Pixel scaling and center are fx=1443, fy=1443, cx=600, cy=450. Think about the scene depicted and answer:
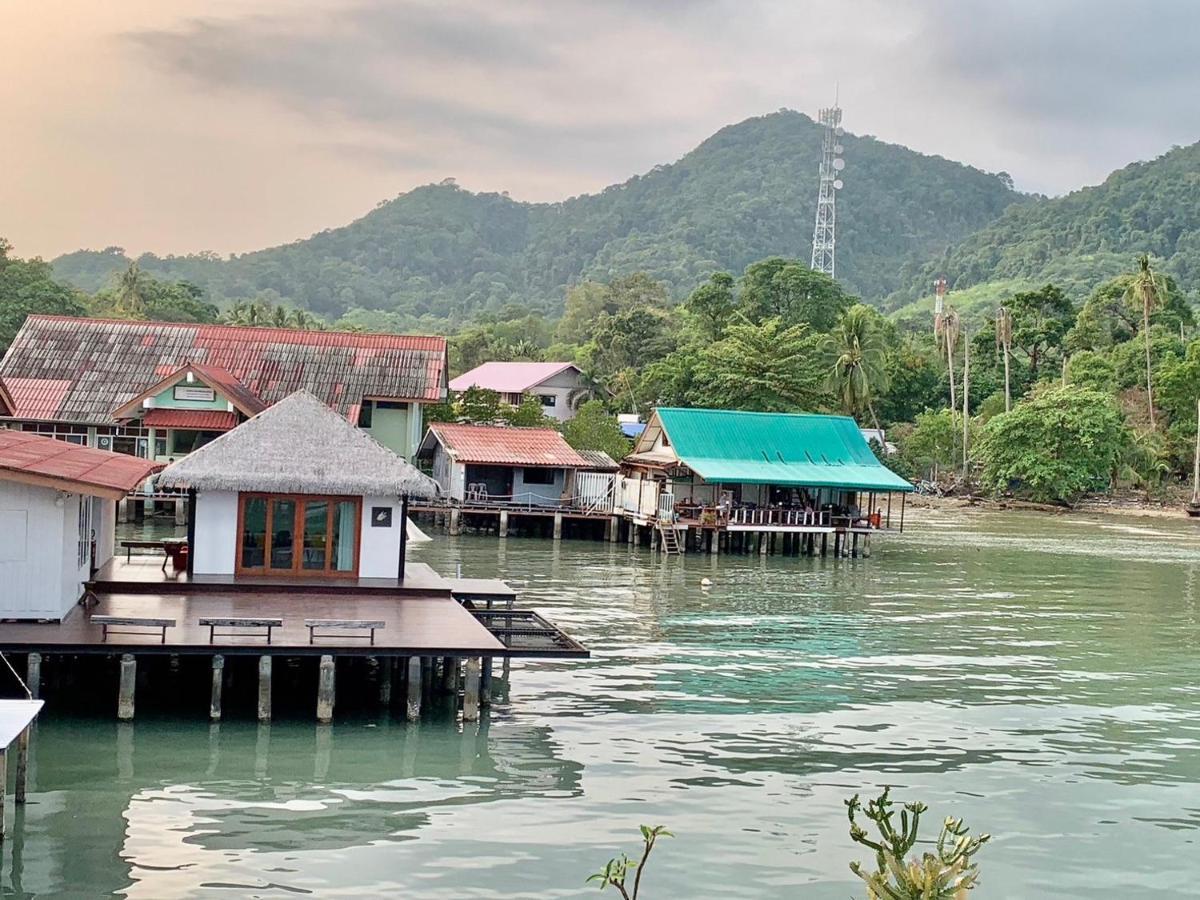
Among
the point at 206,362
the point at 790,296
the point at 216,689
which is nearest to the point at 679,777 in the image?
the point at 216,689

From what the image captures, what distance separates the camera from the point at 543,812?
52.5 feet

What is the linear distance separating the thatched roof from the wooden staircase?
23074 millimetres

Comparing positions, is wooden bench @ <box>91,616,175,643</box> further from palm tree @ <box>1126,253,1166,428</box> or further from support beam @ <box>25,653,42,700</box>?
palm tree @ <box>1126,253,1166,428</box>

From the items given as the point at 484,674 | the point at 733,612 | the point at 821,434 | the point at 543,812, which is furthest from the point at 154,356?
the point at 543,812

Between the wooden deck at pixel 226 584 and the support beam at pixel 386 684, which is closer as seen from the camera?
the support beam at pixel 386 684

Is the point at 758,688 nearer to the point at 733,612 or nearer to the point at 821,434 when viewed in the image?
the point at 733,612

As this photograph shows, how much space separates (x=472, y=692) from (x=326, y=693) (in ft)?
6.53

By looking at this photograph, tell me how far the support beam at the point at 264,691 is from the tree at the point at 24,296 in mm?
61917

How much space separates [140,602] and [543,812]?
9297mm

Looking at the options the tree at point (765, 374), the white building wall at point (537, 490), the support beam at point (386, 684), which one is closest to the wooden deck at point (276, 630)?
the support beam at point (386, 684)

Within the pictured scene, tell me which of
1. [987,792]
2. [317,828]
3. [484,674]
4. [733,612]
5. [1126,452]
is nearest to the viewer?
[317,828]

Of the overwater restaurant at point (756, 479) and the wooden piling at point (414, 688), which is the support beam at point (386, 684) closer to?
the wooden piling at point (414, 688)

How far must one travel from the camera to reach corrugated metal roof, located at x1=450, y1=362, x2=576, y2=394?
301 ft

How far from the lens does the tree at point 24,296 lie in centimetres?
7675
